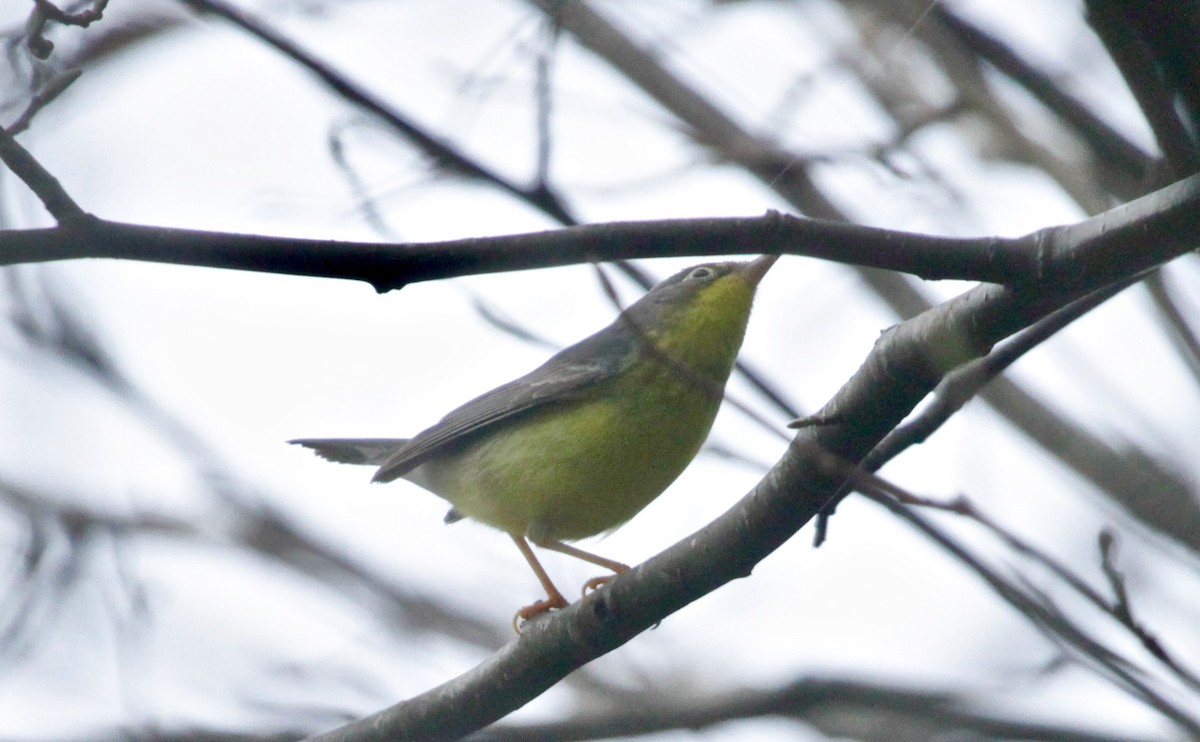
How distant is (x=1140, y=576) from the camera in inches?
207

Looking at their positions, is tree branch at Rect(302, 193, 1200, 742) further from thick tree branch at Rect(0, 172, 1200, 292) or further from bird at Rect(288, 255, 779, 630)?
bird at Rect(288, 255, 779, 630)

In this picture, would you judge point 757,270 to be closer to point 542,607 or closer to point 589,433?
point 589,433

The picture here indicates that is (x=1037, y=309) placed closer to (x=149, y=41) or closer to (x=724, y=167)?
(x=724, y=167)

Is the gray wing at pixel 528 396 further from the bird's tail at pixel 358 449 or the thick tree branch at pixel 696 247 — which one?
the thick tree branch at pixel 696 247

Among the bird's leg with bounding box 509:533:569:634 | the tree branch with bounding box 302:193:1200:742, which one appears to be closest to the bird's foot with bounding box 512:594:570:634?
the bird's leg with bounding box 509:533:569:634

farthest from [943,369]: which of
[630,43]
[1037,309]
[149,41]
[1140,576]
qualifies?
[149,41]

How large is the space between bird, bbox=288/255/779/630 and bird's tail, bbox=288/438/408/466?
0.40ft

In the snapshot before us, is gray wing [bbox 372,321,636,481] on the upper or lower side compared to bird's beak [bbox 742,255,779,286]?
lower

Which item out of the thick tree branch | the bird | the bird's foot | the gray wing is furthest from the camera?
the gray wing

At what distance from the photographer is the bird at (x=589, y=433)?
19.9 ft

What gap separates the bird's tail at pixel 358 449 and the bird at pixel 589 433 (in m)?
0.12

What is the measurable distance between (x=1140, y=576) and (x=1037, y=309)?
2453 mm

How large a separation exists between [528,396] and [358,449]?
1411 mm

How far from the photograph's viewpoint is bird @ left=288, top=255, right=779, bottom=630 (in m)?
6.06
